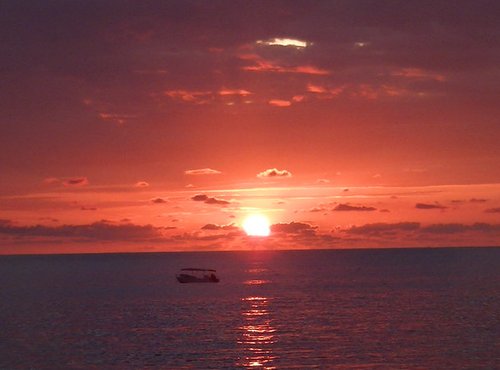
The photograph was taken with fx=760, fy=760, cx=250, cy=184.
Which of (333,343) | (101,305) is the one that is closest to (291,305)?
(101,305)

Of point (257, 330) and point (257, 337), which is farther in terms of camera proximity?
point (257, 330)

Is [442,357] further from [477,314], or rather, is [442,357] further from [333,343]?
[477,314]

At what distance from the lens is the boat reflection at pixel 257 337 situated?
7371 cm

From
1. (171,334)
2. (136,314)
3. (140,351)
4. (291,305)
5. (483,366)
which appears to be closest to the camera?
(483,366)

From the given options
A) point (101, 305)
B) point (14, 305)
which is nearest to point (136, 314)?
point (101, 305)

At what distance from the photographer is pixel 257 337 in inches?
3575

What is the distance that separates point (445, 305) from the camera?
12975 centimetres

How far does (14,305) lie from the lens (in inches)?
5541

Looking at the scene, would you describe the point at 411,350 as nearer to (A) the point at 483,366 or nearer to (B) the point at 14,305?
(A) the point at 483,366

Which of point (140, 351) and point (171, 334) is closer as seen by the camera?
point (140, 351)

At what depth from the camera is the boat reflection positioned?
73706mm

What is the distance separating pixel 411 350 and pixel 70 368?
35.0 m

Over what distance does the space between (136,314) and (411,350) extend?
5593cm

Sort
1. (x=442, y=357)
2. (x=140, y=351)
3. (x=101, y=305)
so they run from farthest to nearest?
(x=101, y=305) < (x=140, y=351) < (x=442, y=357)
